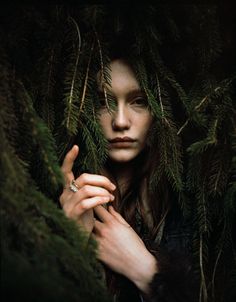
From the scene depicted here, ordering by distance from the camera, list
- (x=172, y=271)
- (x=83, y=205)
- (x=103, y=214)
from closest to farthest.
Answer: (x=83, y=205) → (x=172, y=271) → (x=103, y=214)

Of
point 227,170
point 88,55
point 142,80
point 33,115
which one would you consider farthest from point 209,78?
point 33,115

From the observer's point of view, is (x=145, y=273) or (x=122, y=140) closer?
(x=145, y=273)

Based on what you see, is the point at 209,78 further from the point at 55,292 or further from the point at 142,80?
the point at 55,292

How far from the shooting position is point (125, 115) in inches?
68.6

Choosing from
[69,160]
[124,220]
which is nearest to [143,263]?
[124,220]

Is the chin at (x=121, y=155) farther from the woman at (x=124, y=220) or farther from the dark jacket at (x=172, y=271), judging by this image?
the dark jacket at (x=172, y=271)

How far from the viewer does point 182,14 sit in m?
1.52

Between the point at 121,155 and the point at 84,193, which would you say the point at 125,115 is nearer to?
the point at 121,155

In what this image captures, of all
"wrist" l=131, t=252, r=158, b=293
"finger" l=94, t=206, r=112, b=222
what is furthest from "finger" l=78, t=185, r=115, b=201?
"wrist" l=131, t=252, r=158, b=293

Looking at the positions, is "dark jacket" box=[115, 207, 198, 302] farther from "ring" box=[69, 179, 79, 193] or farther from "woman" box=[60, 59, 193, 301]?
"ring" box=[69, 179, 79, 193]

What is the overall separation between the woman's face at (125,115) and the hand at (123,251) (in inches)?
12.4

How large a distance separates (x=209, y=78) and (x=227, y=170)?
0.37 m

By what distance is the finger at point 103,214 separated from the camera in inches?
69.9

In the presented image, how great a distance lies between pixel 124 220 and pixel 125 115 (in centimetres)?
48
